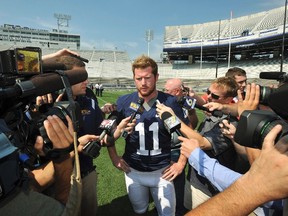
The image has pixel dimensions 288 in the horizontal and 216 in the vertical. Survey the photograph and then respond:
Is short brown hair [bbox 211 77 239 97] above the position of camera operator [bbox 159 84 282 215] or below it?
above

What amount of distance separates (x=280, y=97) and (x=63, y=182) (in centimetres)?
123

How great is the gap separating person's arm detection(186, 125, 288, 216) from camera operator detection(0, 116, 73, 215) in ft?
2.20

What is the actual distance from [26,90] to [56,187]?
2.38 ft

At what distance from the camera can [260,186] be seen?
1097 mm

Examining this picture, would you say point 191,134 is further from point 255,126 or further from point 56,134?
point 56,134

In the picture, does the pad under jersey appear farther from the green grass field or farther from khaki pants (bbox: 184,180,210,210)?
the green grass field

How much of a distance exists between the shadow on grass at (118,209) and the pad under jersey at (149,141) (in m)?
1.27

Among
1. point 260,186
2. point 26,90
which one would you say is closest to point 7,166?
point 26,90

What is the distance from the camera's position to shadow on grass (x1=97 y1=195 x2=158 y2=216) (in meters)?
4.25

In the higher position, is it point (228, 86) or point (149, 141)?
point (228, 86)

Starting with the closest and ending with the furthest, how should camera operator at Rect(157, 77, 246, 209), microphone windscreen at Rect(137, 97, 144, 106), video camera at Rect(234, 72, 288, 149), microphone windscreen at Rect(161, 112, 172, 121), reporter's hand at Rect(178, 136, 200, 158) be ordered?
video camera at Rect(234, 72, 288, 149) < reporter's hand at Rect(178, 136, 200, 158) < microphone windscreen at Rect(161, 112, 172, 121) < camera operator at Rect(157, 77, 246, 209) < microphone windscreen at Rect(137, 97, 144, 106)

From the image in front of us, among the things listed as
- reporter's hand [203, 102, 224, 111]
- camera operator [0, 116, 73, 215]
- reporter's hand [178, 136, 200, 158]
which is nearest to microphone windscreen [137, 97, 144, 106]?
reporter's hand [203, 102, 224, 111]

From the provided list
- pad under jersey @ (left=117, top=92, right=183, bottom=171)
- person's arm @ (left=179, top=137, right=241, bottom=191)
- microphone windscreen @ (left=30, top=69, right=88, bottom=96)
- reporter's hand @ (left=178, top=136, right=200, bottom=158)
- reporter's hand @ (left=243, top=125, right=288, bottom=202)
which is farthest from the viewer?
pad under jersey @ (left=117, top=92, right=183, bottom=171)

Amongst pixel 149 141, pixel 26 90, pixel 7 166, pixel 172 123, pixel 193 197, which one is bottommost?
pixel 193 197
